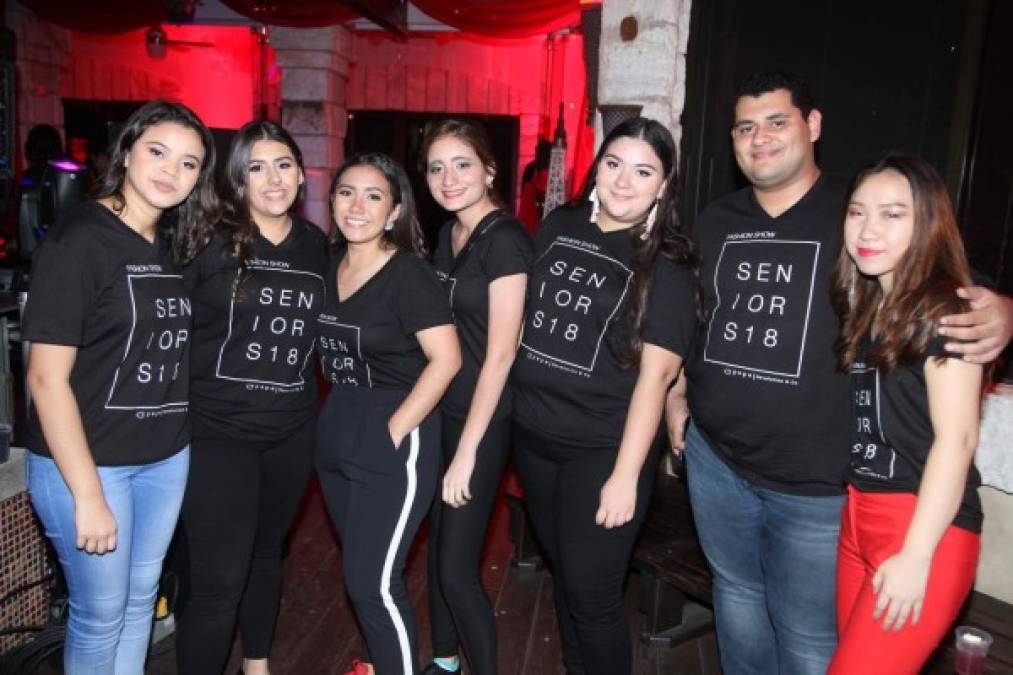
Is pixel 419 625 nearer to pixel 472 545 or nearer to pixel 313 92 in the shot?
pixel 472 545

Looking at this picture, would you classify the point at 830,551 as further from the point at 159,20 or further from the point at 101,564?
the point at 159,20

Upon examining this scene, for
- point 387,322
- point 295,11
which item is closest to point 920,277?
point 387,322

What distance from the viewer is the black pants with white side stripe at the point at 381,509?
6.91 ft

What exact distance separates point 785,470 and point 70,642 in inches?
70.3

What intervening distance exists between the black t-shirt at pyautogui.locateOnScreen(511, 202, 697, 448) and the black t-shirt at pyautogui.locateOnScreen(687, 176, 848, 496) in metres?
0.11

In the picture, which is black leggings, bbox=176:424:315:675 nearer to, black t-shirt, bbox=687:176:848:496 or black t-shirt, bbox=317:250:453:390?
black t-shirt, bbox=317:250:453:390

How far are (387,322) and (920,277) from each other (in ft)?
4.22

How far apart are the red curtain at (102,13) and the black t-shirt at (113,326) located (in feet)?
23.0

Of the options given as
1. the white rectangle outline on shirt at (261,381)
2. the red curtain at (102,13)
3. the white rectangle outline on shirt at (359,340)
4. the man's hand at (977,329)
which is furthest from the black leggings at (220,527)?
the red curtain at (102,13)

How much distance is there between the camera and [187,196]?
2.05 m

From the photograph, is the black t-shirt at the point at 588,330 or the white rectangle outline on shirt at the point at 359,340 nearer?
the black t-shirt at the point at 588,330

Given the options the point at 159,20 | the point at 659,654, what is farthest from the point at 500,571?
the point at 159,20

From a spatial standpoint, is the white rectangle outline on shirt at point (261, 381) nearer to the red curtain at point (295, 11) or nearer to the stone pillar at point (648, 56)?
the stone pillar at point (648, 56)

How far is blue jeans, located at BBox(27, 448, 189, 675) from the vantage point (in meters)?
1.83
